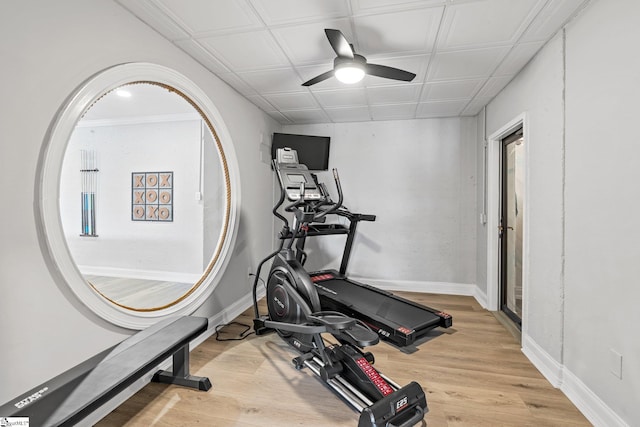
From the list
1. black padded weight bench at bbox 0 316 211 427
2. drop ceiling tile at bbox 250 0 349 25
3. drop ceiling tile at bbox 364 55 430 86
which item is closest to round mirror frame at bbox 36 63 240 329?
black padded weight bench at bbox 0 316 211 427

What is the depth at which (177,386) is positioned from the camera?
204cm

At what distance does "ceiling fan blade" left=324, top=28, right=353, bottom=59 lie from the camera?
1804 millimetres

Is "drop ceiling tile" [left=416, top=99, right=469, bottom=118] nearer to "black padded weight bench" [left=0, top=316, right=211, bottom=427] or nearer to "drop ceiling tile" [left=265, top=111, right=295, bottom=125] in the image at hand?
"drop ceiling tile" [left=265, top=111, right=295, bottom=125]

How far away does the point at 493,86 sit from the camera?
3027 millimetres

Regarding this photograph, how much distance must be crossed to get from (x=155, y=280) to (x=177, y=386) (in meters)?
2.48

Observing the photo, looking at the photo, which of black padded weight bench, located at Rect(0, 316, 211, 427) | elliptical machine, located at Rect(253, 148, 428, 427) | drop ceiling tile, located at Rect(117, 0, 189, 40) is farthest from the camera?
drop ceiling tile, located at Rect(117, 0, 189, 40)

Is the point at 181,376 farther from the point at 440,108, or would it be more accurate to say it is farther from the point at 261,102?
the point at 440,108

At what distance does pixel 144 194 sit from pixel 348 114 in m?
3.06

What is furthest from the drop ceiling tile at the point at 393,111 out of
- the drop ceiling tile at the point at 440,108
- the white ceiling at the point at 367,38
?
the white ceiling at the point at 367,38

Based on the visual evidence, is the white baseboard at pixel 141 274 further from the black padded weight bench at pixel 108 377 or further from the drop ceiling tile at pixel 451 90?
the drop ceiling tile at pixel 451 90

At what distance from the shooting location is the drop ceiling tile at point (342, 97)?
3214mm

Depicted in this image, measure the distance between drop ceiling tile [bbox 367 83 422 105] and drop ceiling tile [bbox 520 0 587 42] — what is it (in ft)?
3.43

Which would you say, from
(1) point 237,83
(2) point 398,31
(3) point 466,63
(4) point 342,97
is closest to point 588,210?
(3) point 466,63

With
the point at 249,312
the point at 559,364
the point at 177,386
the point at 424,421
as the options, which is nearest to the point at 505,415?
the point at 424,421
